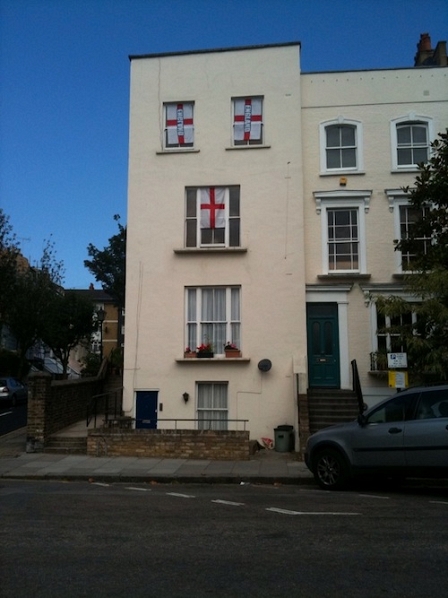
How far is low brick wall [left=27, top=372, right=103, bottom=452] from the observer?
1584cm

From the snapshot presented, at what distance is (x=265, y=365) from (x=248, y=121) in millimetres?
7161

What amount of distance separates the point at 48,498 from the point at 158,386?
26.7 feet

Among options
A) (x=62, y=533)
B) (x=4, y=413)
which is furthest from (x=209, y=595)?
(x=4, y=413)

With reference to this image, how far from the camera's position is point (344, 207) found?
18.3 metres

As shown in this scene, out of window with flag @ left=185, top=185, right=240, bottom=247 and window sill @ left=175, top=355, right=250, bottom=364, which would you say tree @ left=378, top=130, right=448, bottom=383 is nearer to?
window sill @ left=175, top=355, right=250, bottom=364

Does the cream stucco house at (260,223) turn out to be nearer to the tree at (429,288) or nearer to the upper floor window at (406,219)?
the upper floor window at (406,219)

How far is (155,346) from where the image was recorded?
59.0 feet

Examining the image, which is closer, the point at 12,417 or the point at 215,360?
the point at 215,360

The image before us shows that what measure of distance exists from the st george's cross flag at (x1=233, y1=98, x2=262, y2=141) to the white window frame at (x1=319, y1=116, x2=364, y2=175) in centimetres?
186

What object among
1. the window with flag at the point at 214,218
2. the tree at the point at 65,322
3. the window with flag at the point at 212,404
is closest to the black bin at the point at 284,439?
the window with flag at the point at 212,404

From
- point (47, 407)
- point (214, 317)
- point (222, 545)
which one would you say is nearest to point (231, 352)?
point (214, 317)

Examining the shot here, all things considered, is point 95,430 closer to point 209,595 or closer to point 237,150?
point 237,150

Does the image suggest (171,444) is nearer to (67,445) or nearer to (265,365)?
(67,445)

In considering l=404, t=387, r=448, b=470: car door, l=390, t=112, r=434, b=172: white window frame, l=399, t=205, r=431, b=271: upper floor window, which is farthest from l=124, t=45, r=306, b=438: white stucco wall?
l=404, t=387, r=448, b=470: car door
